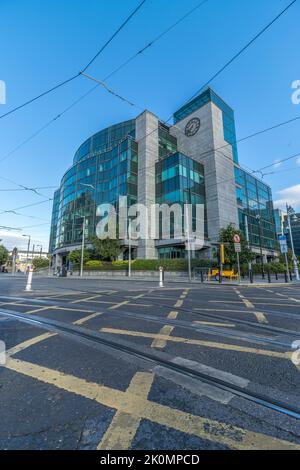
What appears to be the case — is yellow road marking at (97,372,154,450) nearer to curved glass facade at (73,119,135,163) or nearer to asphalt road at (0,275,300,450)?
asphalt road at (0,275,300,450)

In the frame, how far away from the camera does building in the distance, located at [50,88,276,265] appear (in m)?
36.4

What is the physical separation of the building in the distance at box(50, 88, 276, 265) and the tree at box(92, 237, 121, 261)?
2.48 metres

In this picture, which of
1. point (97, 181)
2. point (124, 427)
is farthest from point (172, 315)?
point (97, 181)

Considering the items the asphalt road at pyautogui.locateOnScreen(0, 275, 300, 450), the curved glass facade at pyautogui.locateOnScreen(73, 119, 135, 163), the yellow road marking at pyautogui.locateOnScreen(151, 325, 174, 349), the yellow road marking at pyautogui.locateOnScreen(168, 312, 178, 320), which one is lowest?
the asphalt road at pyautogui.locateOnScreen(0, 275, 300, 450)

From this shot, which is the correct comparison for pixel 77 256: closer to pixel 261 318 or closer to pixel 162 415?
pixel 261 318

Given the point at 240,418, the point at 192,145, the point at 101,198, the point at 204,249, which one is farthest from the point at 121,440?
the point at 192,145

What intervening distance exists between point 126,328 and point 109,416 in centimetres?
260

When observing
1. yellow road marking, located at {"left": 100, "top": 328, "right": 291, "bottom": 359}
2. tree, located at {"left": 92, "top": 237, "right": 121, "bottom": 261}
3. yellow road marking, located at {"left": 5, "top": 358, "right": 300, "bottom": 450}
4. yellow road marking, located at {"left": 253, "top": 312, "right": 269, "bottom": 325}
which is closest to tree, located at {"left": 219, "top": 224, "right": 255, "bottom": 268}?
tree, located at {"left": 92, "top": 237, "right": 121, "bottom": 261}

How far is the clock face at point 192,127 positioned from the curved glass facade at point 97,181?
11.4 m

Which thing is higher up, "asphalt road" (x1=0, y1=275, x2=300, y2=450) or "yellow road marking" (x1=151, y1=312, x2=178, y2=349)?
"yellow road marking" (x1=151, y1=312, x2=178, y2=349)

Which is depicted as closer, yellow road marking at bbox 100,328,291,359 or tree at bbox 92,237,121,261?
yellow road marking at bbox 100,328,291,359

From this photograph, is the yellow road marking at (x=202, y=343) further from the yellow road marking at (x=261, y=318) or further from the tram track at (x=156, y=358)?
the yellow road marking at (x=261, y=318)

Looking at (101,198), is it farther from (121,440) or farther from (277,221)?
(277,221)

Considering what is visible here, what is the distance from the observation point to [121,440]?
4.91 feet
